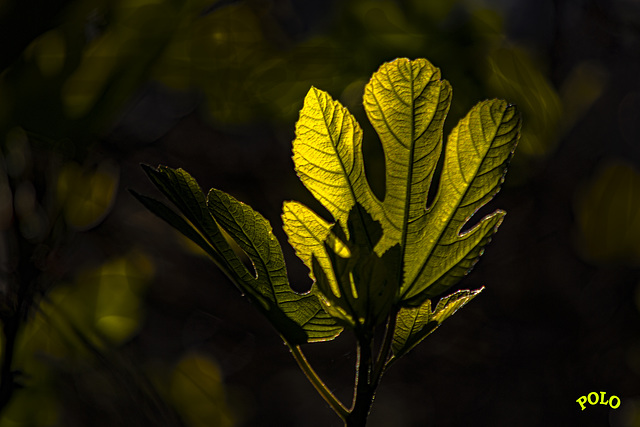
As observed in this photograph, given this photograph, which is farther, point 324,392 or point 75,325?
point 75,325

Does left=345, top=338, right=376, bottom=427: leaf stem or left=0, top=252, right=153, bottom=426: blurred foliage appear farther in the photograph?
left=0, top=252, right=153, bottom=426: blurred foliage

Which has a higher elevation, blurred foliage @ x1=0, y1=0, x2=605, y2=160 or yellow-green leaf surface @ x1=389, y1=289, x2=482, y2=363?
blurred foliage @ x1=0, y1=0, x2=605, y2=160

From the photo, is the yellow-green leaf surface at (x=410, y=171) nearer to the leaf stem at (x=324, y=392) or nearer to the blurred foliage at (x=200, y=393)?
the leaf stem at (x=324, y=392)

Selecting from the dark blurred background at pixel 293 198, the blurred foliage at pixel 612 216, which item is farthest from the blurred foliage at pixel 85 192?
the blurred foliage at pixel 612 216

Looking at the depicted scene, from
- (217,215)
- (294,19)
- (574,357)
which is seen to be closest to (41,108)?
(217,215)

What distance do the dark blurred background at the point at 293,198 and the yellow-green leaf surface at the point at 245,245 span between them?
0.30 m

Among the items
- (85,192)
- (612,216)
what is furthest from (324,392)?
(612,216)

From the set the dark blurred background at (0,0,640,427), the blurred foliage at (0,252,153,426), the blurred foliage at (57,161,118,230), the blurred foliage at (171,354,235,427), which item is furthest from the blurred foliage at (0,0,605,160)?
the blurred foliage at (171,354,235,427)

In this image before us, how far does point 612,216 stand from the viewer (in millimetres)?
777

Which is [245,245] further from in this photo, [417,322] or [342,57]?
[342,57]

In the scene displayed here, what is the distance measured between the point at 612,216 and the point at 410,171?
0.69 m

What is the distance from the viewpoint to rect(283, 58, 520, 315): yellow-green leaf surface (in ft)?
0.65

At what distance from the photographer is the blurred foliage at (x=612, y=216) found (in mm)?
768

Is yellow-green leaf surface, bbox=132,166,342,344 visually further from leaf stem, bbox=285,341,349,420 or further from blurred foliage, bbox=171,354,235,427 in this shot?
blurred foliage, bbox=171,354,235,427
